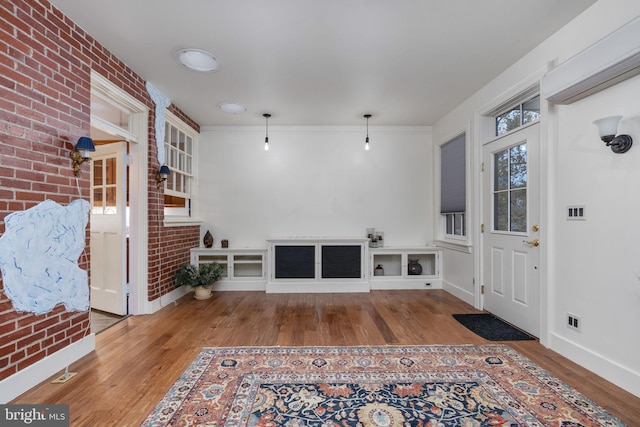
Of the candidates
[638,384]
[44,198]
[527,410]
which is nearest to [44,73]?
[44,198]

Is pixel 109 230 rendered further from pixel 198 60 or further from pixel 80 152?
pixel 198 60

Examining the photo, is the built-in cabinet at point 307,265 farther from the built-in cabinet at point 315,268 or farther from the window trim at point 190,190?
the window trim at point 190,190

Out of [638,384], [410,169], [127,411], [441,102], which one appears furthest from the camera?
[410,169]

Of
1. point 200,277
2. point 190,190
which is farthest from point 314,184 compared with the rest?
point 200,277

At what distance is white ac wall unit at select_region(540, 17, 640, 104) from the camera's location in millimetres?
1815

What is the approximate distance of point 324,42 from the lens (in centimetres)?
263

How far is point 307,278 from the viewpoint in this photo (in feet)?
15.1

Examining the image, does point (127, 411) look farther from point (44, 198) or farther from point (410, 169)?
point (410, 169)

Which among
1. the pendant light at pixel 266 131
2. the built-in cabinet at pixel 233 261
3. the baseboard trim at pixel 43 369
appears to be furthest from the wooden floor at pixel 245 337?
the pendant light at pixel 266 131

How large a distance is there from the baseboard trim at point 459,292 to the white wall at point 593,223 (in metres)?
1.23

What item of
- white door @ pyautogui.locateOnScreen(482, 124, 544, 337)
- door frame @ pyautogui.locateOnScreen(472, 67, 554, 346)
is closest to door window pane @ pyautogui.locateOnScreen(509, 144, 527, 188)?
white door @ pyautogui.locateOnScreen(482, 124, 544, 337)

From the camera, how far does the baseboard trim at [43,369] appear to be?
182cm

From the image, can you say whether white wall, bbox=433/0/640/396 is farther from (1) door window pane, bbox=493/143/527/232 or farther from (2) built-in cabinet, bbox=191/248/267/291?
(2) built-in cabinet, bbox=191/248/267/291

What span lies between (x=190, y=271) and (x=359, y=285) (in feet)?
8.28
